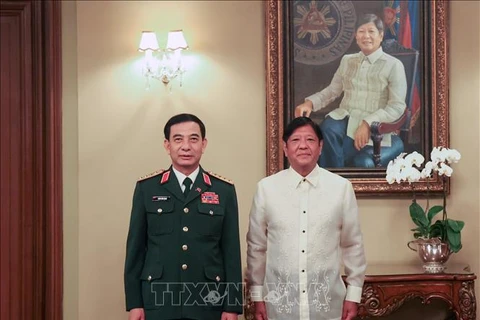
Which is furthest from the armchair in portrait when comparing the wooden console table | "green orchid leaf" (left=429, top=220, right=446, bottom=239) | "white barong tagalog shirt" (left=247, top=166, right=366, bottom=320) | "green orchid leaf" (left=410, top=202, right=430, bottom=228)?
"white barong tagalog shirt" (left=247, top=166, right=366, bottom=320)

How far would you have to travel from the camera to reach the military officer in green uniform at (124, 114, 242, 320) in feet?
9.84

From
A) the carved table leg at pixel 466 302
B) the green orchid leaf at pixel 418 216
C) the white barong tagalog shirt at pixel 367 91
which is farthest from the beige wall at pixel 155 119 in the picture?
the carved table leg at pixel 466 302

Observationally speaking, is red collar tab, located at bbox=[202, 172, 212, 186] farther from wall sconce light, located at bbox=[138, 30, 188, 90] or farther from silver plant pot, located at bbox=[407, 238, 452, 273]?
silver plant pot, located at bbox=[407, 238, 452, 273]

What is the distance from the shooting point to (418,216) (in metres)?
4.24

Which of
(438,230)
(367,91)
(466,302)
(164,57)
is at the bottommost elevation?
(466,302)

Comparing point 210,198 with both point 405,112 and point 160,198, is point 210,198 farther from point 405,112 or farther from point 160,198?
point 405,112

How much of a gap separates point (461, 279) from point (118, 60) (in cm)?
223

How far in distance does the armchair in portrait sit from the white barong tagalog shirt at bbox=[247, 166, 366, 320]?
127cm

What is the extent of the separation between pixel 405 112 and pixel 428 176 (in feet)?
1.41

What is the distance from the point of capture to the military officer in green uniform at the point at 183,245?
9.84ft

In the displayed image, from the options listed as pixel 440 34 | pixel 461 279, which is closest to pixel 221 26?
pixel 440 34

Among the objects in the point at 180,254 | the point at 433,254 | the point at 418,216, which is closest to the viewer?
the point at 180,254

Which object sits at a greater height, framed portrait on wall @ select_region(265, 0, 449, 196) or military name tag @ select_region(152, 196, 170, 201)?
framed portrait on wall @ select_region(265, 0, 449, 196)

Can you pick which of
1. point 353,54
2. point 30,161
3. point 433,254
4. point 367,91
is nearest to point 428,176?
point 433,254
